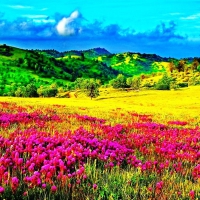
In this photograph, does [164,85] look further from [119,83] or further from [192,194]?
[192,194]

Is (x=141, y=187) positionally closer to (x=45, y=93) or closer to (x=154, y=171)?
(x=154, y=171)

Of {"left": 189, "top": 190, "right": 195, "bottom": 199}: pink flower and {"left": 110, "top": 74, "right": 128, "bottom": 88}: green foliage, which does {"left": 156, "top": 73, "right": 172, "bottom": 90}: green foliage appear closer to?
{"left": 110, "top": 74, "right": 128, "bottom": 88}: green foliage

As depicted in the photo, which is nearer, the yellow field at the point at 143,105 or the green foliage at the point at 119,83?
the yellow field at the point at 143,105

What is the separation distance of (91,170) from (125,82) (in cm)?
18774

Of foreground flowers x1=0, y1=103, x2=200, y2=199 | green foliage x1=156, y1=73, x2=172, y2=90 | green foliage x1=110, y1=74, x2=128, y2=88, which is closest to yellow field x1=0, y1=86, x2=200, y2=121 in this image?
foreground flowers x1=0, y1=103, x2=200, y2=199

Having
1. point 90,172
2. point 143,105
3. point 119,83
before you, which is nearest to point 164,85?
point 119,83

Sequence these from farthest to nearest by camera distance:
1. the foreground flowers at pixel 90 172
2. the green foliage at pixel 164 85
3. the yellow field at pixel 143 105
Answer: the green foliage at pixel 164 85, the yellow field at pixel 143 105, the foreground flowers at pixel 90 172

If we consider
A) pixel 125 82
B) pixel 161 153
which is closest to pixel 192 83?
pixel 125 82

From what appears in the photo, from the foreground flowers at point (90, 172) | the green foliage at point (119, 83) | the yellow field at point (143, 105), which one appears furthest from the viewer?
the green foliage at point (119, 83)

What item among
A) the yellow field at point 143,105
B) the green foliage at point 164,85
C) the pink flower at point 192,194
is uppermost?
the green foliage at point 164,85

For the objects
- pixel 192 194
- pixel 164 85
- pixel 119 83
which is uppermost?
pixel 119 83

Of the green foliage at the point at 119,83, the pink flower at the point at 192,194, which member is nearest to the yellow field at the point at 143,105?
the pink flower at the point at 192,194

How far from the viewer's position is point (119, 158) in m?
7.80

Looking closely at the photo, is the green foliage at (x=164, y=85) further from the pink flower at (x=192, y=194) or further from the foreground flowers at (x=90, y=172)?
the pink flower at (x=192, y=194)
